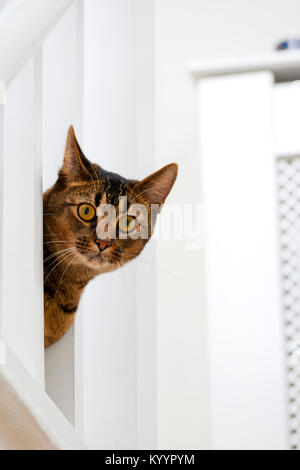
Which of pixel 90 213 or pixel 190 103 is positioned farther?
pixel 190 103

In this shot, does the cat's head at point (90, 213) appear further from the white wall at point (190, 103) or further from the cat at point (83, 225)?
the white wall at point (190, 103)

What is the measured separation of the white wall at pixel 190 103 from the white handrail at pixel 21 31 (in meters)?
0.40

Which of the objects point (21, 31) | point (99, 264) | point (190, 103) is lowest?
point (99, 264)

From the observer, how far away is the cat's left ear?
268mm

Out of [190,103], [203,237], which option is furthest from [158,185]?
[190,103]

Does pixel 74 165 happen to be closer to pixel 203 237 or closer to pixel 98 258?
pixel 98 258

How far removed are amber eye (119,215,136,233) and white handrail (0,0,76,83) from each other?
0.33ft

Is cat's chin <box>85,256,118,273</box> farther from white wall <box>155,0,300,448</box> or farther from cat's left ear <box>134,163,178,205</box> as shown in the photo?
white wall <box>155,0,300,448</box>

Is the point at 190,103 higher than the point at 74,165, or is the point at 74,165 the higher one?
the point at 190,103

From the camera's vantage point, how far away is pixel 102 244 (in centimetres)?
25

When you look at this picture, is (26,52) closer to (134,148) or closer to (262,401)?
(134,148)

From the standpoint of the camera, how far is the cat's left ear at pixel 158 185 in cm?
27

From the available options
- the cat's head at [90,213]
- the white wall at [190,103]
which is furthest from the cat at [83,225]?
the white wall at [190,103]

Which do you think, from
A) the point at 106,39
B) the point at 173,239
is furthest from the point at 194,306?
the point at 106,39
